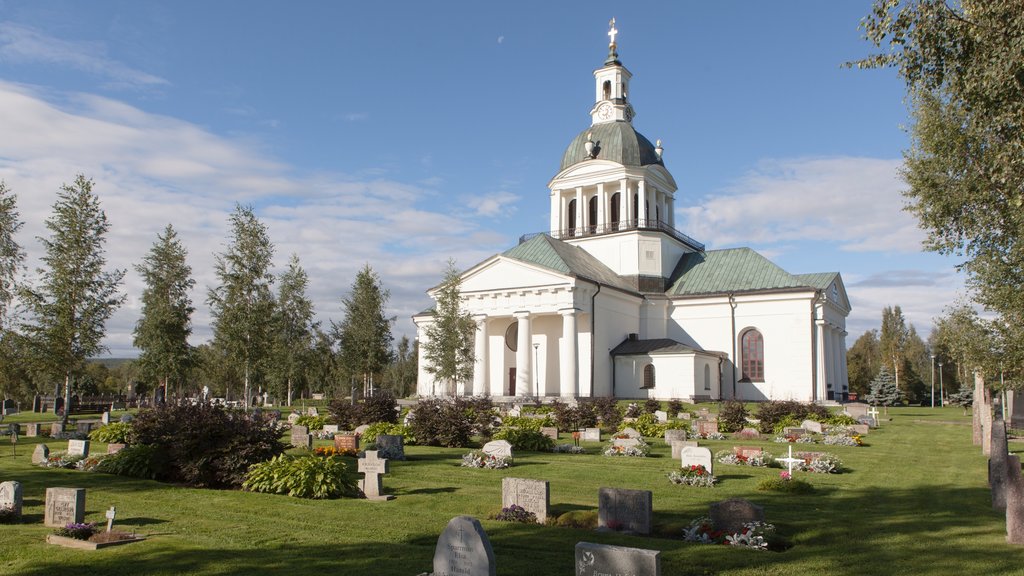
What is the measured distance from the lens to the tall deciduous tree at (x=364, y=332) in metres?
47.7

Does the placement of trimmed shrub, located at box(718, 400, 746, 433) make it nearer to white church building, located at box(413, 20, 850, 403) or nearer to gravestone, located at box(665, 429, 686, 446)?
gravestone, located at box(665, 429, 686, 446)

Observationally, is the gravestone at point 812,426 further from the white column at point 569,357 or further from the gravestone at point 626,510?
the gravestone at point 626,510

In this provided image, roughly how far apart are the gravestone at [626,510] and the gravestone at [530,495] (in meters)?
0.92

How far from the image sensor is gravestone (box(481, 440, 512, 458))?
694 inches

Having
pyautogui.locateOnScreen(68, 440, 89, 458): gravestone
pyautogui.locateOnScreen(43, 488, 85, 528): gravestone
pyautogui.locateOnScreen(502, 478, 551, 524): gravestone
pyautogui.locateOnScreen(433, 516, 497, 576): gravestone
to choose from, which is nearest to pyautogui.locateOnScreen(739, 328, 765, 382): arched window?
pyautogui.locateOnScreen(502, 478, 551, 524): gravestone

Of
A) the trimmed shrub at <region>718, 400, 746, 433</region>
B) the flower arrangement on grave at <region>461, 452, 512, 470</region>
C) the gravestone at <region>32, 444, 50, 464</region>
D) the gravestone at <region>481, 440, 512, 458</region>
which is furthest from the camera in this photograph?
the trimmed shrub at <region>718, 400, 746, 433</region>

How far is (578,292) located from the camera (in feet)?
138

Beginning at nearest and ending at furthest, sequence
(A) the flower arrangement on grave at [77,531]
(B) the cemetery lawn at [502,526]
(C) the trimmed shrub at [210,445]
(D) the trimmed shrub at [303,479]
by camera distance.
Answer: (B) the cemetery lawn at [502,526]
(A) the flower arrangement on grave at [77,531]
(D) the trimmed shrub at [303,479]
(C) the trimmed shrub at [210,445]

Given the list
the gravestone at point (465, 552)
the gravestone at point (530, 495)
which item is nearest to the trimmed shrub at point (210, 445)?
the gravestone at point (530, 495)

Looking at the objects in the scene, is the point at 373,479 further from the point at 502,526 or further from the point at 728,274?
the point at 728,274

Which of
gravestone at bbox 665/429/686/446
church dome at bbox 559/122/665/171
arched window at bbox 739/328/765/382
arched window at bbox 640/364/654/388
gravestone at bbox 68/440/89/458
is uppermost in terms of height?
church dome at bbox 559/122/665/171

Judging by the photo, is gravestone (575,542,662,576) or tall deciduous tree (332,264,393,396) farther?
tall deciduous tree (332,264,393,396)

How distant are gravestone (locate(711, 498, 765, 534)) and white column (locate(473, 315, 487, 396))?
34664 mm

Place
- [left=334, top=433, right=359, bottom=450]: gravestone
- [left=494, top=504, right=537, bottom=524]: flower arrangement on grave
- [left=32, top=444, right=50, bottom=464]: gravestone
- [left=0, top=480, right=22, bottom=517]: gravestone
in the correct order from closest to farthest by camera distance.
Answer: [left=0, top=480, right=22, bottom=517]: gravestone → [left=494, top=504, right=537, bottom=524]: flower arrangement on grave → [left=32, top=444, right=50, bottom=464]: gravestone → [left=334, top=433, right=359, bottom=450]: gravestone
